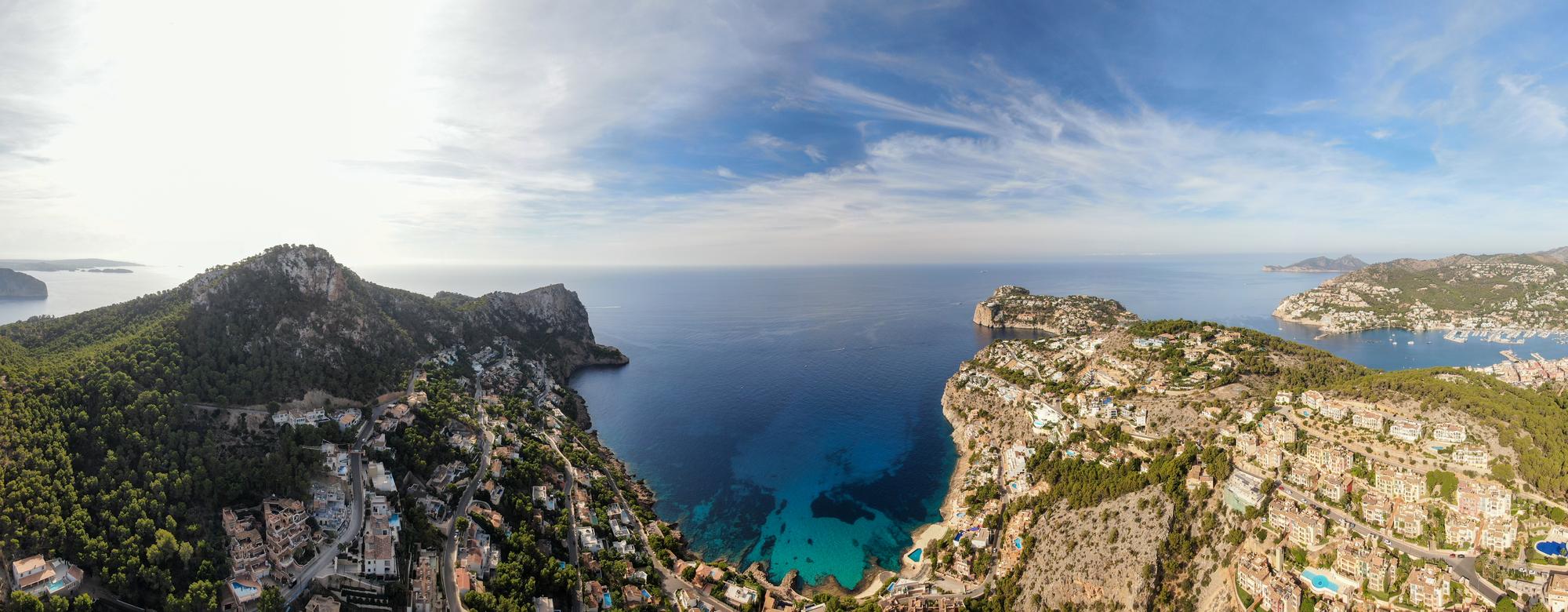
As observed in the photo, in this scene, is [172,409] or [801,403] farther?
[801,403]

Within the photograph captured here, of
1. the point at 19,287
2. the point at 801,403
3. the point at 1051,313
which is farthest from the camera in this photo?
the point at 19,287

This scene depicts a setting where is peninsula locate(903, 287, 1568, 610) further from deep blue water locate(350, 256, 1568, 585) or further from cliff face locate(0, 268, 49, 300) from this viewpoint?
cliff face locate(0, 268, 49, 300)

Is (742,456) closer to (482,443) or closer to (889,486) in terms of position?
(889,486)

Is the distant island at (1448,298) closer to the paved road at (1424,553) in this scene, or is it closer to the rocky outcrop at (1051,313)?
the rocky outcrop at (1051,313)

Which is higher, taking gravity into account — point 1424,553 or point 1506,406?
point 1506,406

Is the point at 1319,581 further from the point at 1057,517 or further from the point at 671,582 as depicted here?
the point at 671,582

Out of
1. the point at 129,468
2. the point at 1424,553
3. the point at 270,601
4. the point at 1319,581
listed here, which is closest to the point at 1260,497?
the point at 1319,581


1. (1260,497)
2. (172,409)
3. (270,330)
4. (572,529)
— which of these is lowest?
(572,529)

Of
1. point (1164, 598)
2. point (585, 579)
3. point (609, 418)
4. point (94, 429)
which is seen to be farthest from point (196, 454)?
point (1164, 598)

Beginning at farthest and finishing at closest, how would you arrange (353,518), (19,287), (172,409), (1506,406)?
(19,287) < (172,409) < (353,518) < (1506,406)
